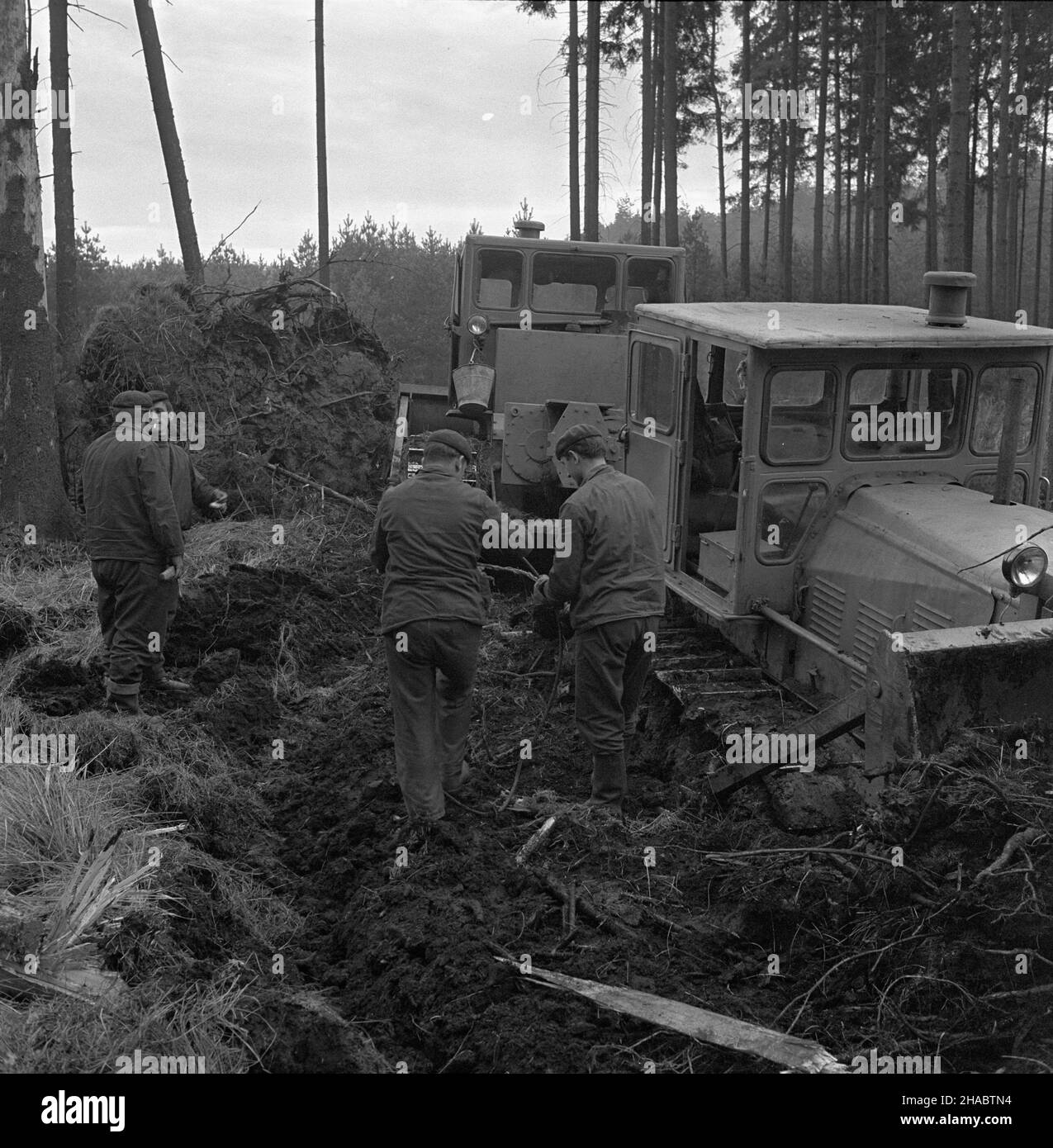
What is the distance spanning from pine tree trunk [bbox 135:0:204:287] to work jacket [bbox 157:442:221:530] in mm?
10858

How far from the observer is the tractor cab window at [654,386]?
23.6 feet

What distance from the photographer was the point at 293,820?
610cm

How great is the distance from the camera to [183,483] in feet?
24.9

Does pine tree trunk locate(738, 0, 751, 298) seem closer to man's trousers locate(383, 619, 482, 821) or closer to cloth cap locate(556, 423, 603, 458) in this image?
cloth cap locate(556, 423, 603, 458)

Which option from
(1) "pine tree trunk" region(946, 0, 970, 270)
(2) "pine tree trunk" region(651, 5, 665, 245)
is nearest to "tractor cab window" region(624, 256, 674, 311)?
(1) "pine tree trunk" region(946, 0, 970, 270)

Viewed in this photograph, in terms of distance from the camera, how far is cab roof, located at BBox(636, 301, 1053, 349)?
19.7 feet

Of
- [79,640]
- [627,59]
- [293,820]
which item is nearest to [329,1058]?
[293,820]

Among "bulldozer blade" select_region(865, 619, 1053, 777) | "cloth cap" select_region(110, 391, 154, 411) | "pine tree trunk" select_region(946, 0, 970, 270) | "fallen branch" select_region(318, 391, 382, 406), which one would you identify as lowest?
"bulldozer blade" select_region(865, 619, 1053, 777)

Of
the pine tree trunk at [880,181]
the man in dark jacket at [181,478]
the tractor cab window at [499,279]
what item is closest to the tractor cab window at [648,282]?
the tractor cab window at [499,279]

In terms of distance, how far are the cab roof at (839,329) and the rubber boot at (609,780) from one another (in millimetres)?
2149

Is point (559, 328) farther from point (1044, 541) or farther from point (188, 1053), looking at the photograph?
point (188, 1053)

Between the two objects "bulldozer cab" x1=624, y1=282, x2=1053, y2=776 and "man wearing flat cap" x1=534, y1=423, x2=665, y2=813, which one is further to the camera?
"man wearing flat cap" x1=534, y1=423, x2=665, y2=813

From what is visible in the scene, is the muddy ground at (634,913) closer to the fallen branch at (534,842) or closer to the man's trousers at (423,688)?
the fallen branch at (534,842)

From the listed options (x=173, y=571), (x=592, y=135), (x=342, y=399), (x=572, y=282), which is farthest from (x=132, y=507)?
(x=592, y=135)
